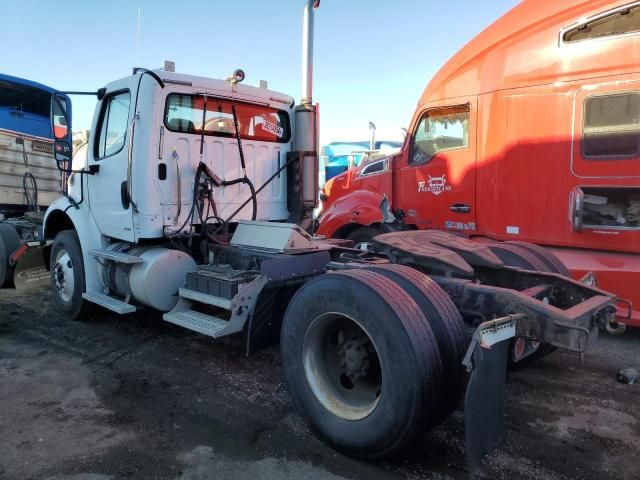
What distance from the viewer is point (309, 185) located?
596 centimetres

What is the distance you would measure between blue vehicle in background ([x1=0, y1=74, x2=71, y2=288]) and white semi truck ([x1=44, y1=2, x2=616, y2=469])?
126 cm

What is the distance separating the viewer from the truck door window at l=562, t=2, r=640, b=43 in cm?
512

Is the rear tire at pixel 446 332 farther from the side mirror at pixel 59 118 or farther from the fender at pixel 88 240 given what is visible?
the side mirror at pixel 59 118

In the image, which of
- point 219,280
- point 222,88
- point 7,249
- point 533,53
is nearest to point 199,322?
point 219,280

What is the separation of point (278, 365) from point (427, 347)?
84.3 inches

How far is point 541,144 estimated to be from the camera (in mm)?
5750

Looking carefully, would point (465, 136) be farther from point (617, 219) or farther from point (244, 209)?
point (244, 209)

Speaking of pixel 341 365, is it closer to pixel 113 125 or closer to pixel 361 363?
pixel 361 363

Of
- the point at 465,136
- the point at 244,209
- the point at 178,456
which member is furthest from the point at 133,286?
the point at 465,136

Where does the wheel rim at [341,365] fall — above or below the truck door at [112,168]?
below

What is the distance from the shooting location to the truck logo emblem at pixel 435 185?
21.9ft

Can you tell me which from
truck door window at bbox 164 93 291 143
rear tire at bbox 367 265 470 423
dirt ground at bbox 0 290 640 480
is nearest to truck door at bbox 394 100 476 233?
truck door window at bbox 164 93 291 143

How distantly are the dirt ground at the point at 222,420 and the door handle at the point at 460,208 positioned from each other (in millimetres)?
2167

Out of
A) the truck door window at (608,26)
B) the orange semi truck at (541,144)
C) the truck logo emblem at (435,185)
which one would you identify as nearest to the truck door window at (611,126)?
the orange semi truck at (541,144)
